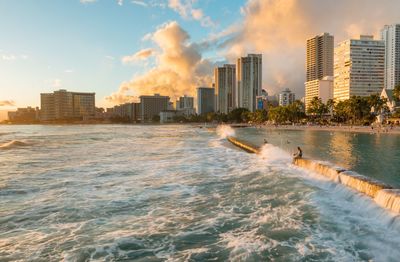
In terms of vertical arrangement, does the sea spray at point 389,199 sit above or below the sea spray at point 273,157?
above

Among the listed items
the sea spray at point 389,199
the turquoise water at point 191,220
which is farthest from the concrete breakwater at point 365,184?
the turquoise water at point 191,220

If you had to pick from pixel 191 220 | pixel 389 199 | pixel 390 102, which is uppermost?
pixel 390 102

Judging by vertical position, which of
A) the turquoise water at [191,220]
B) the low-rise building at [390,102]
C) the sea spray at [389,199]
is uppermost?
the low-rise building at [390,102]

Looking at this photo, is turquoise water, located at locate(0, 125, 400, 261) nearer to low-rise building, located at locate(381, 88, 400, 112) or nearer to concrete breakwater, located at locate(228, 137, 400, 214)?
concrete breakwater, located at locate(228, 137, 400, 214)

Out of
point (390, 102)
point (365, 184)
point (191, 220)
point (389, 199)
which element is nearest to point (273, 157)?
point (365, 184)

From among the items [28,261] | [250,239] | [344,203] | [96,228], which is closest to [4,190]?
[96,228]

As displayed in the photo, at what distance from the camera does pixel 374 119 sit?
13288 centimetres

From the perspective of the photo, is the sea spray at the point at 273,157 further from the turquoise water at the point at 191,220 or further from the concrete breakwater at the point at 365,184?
the turquoise water at the point at 191,220

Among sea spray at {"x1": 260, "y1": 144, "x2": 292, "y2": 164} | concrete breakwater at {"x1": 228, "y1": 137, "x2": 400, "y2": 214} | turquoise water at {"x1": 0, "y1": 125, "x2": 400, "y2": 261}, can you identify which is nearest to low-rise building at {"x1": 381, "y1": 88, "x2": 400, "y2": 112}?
sea spray at {"x1": 260, "y1": 144, "x2": 292, "y2": 164}

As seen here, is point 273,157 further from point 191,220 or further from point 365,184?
point 191,220

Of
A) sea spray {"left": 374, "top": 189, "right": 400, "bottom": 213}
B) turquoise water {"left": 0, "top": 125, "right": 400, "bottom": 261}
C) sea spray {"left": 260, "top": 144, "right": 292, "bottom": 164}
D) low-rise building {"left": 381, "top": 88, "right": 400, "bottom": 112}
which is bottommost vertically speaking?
turquoise water {"left": 0, "top": 125, "right": 400, "bottom": 261}

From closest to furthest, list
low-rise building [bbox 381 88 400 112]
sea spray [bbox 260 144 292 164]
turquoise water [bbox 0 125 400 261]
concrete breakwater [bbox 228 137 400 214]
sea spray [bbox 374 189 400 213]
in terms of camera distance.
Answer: turquoise water [bbox 0 125 400 261] < sea spray [bbox 374 189 400 213] < concrete breakwater [bbox 228 137 400 214] < sea spray [bbox 260 144 292 164] < low-rise building [bbox 381 88 400 112]

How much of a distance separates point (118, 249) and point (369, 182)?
41.3 feet

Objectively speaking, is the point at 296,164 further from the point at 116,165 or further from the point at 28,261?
the point at 28,261
